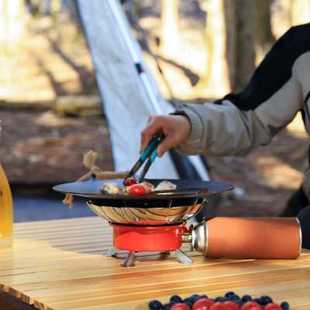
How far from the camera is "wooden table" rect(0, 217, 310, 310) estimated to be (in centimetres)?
135

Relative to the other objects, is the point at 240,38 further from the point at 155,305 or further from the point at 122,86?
the point at 155,305

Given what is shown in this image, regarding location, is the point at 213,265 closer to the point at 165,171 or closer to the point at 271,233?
the point at 271,233

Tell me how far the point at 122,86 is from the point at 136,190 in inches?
94.1

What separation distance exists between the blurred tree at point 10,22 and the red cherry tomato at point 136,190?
28.7ft

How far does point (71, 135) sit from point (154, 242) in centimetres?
620

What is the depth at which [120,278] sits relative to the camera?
150 centimetres

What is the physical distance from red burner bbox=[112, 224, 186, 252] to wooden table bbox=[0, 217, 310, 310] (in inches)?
1.1

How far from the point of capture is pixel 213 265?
161cm

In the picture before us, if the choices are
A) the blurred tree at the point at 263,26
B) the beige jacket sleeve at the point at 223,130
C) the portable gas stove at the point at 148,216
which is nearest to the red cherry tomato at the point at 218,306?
the portable gas stove at the point at 148,216

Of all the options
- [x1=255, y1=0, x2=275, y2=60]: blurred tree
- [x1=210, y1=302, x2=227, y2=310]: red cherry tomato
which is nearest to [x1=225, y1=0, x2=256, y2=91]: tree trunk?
[x1=255, y1=0, x2=275, y2=60]: blurred tree

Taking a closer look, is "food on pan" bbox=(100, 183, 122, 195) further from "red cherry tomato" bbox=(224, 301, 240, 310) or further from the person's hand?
"red cherry tomato" bbox=(224, 301, 240, 310)

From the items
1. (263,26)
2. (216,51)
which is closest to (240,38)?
(216,51)

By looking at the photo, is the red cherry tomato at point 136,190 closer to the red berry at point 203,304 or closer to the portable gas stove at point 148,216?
the portable gas stove at point 148,216

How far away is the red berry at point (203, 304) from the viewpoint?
4.01ft
